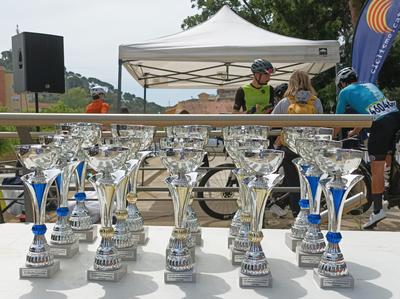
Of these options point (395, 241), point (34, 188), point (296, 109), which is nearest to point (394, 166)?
point (296, 109)

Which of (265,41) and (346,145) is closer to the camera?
(346,145)

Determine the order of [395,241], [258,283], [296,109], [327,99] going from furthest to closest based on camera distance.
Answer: [327,99]
[296,109]
[395,241]
[258,283]

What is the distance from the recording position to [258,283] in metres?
0.80

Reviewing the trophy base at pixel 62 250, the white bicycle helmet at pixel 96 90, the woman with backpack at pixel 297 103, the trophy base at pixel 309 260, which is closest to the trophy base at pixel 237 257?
the trophy base at pixel 309 260

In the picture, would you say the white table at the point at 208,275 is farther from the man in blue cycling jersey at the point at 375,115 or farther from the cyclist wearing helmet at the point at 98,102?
the cyclist wearing helmet at the point at 98,102

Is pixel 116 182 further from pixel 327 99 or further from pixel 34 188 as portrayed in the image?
pixel 327 99

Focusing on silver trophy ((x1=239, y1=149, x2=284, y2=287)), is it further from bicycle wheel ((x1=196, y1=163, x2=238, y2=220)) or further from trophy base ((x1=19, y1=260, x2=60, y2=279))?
bicycle wheel ((x1=196, y1=163, x2=238, y2=220))

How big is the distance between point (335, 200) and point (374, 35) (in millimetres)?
4543

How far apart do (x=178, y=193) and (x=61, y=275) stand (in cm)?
26

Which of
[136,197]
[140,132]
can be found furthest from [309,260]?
[140,132]

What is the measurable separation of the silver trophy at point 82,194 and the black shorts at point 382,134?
2210 millimetres

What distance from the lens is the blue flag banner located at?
15.6 feet

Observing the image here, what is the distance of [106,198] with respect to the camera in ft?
2.71

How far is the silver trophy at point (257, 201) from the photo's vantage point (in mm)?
801
